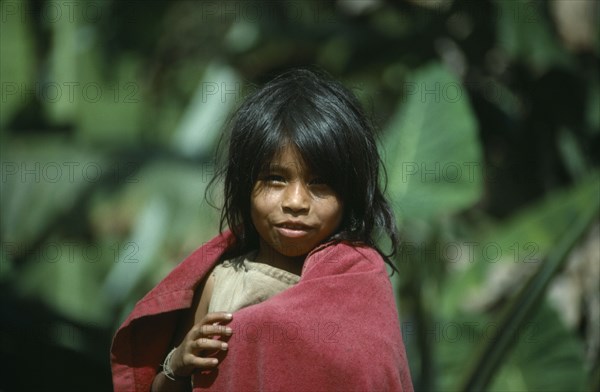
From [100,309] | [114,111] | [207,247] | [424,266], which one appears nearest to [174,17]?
[114,111]

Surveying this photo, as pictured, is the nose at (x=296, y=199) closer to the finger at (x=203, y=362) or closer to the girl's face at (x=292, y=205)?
the girl's face at (x=292, y=205)

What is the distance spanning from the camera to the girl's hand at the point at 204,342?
1.16 meters

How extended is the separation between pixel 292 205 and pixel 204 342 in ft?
0.66

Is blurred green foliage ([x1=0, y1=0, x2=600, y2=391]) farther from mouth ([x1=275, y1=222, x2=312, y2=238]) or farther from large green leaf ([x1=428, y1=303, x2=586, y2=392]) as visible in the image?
mouth ([x1=275, y1=222, x2=312, y2=238])

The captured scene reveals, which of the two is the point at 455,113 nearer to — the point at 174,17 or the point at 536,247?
the point at 536,247

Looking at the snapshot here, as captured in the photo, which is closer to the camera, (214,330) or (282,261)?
(214,330)

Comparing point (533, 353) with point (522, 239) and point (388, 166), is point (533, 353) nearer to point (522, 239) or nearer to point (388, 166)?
point (522, 239)

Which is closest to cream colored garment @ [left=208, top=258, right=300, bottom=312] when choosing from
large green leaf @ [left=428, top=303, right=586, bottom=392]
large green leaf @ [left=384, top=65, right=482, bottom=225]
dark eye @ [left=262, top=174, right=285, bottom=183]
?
dark eye @ [left=262, top=174, right=285, bottom=183]

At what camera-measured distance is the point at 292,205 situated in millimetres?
1179

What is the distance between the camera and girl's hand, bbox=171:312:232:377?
3.81 feet

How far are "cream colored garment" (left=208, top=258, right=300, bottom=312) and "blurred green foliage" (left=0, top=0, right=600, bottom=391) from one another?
3.31ft

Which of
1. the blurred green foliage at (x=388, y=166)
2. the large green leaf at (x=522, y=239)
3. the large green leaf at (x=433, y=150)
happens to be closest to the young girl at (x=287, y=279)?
the blurred green foliage at (x=388, y=166)

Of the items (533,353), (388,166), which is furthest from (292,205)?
(533,353)

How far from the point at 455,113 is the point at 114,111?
267 centimetres
